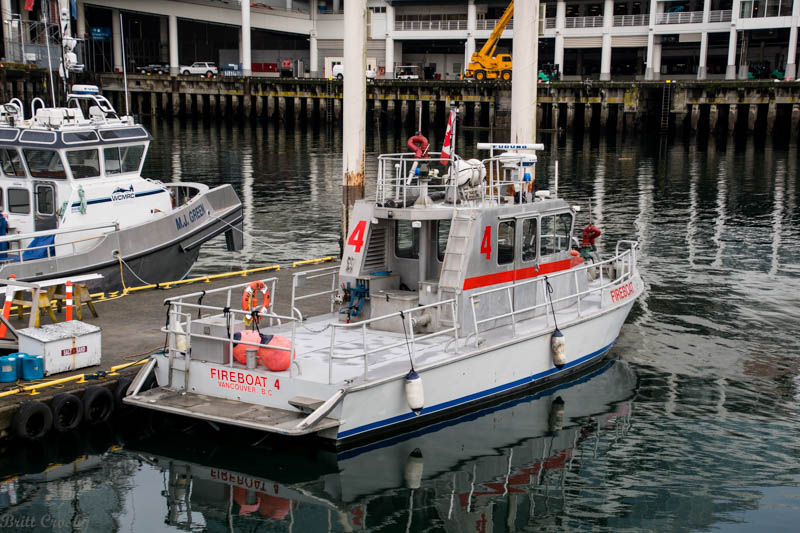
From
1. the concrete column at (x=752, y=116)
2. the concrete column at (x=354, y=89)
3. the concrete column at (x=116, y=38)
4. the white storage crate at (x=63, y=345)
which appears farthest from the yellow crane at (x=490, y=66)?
the white storage crate at (x=63, y=345)

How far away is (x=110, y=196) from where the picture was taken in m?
20.6

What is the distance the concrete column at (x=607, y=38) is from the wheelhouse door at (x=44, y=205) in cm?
6558

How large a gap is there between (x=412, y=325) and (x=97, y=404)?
181 inches

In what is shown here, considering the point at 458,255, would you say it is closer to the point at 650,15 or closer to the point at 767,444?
the point at 767,444

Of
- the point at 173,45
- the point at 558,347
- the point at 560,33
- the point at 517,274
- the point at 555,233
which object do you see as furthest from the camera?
the point at 173,45

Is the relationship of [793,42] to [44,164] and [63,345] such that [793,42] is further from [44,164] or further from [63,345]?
[63,345]

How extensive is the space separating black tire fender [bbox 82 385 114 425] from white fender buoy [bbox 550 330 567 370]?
22.1 feet

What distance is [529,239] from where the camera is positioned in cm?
1556

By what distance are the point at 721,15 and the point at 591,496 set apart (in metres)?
71.2

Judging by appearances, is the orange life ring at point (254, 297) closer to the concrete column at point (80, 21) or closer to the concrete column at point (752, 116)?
the concrete column at point (752, 116)

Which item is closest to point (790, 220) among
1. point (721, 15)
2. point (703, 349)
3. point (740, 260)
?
point (740, 260)

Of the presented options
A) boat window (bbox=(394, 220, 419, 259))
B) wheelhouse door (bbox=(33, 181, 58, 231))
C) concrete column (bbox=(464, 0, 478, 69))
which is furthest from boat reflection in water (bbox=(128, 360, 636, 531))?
concrete column (bbox=(464, 0, 478, 69))

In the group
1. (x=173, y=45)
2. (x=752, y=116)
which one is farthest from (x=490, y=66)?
(x=173, y=45)

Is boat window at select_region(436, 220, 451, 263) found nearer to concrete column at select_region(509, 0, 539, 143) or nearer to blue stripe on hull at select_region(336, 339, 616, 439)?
blue stripe on hull at select_region(336, 339, 616, 439)
